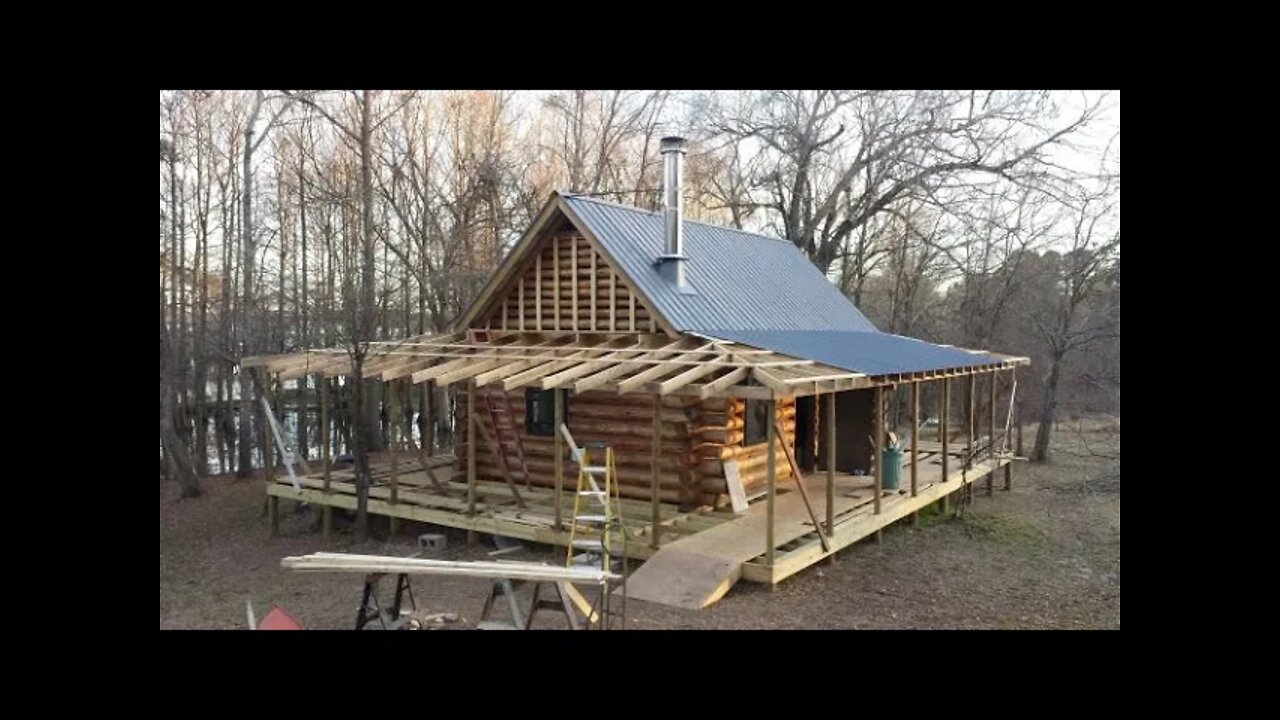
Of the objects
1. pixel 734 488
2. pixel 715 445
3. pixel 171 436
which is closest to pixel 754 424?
pixel 715 445

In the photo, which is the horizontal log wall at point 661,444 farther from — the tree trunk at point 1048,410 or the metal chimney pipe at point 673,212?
the tree trunk at point 1048,410

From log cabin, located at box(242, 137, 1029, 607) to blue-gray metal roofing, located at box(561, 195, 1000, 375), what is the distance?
6cm

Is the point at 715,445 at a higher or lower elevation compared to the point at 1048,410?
higher

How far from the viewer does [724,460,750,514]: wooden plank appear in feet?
40.5

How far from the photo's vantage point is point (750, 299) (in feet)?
51.0

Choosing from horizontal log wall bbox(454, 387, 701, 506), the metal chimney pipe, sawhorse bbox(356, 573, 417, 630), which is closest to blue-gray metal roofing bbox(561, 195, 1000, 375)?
the metal chimney pipe

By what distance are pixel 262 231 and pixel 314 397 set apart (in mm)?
5463

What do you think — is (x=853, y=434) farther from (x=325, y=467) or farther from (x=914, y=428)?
(x=325, y=467)

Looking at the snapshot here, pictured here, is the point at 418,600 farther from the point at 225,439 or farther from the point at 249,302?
the point at 225,439

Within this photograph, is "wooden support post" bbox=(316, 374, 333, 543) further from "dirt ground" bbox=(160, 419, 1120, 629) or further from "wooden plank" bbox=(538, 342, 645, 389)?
"wooden plank" bbox=(538, 342, 645, 389)

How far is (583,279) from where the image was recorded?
552 inches

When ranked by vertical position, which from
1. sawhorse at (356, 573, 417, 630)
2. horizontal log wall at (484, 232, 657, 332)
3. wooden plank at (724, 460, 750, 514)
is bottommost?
sawhorse at (356, 573, 417, 630)

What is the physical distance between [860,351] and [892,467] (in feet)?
7.41
